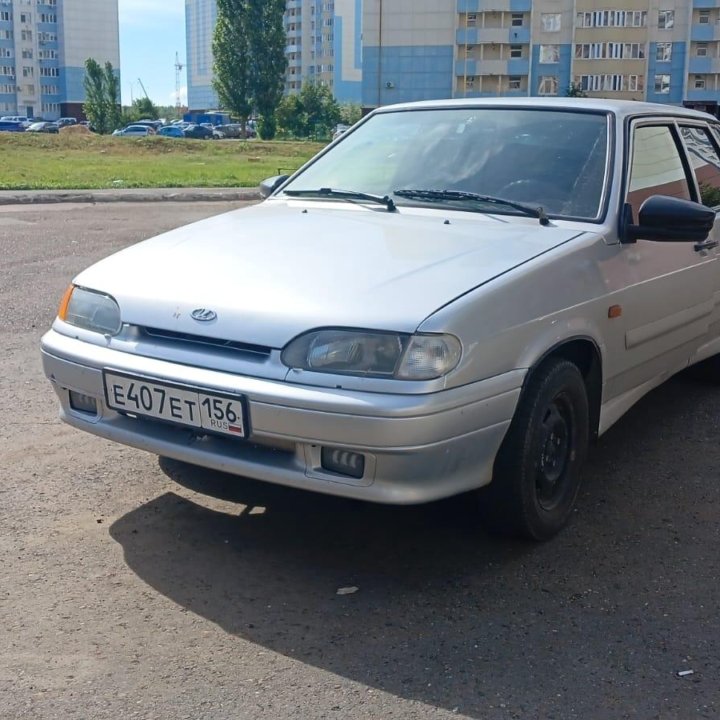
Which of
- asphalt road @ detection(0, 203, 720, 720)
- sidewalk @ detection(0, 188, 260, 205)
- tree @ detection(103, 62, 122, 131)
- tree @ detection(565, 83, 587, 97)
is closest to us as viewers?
asphalt road @ detection(0, 203, 720, 720)

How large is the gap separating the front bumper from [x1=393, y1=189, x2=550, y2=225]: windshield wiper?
978mm

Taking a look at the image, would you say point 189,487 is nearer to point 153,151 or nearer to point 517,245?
point 517,245

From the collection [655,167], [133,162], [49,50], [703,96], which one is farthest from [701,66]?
[49,50]

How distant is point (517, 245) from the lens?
12.2 feet

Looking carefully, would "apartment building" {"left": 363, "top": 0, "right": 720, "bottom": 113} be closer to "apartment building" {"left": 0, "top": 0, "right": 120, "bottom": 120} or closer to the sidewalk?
the sidewalk

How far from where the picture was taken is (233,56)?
70750 mm

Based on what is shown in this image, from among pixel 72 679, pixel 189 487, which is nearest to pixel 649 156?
pixel 189 487

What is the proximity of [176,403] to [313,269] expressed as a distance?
676 mm

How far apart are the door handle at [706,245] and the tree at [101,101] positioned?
271ft

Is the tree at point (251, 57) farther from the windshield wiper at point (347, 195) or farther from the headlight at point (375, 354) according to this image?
the headlight at point (375, 354)

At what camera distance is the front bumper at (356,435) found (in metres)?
3.06

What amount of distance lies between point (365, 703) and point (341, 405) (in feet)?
2.85

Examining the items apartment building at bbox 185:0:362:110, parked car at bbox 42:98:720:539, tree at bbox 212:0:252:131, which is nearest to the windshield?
parked car at bbox 42:98:720:539

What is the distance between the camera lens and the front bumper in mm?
3061
